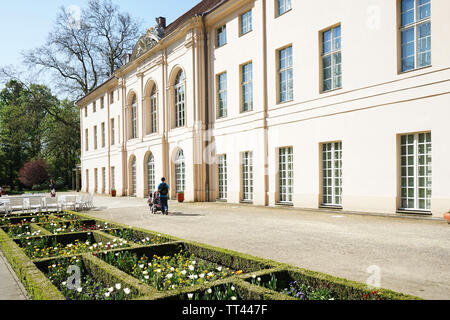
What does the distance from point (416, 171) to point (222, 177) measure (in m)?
10.9

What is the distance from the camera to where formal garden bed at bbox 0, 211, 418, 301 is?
3984 mm

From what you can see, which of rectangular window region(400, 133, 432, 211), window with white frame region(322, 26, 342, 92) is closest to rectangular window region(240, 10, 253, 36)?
window with white frame region(322, 26, 342, 92)

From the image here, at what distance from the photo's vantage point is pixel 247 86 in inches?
741

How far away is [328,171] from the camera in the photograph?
14.5 metres

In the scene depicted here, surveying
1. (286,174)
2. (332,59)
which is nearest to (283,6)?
(332,59)

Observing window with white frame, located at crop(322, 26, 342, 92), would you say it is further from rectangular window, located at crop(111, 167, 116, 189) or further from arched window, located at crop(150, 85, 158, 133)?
rectangular window, located at crop(111, 167, 116, 189)

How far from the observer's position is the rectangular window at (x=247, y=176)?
18.2 metres

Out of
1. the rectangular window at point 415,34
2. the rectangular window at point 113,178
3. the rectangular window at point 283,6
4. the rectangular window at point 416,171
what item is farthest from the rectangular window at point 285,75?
the rectangular window at point 113,178

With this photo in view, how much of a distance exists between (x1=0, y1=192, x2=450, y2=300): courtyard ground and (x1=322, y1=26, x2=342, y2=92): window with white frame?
528 cm

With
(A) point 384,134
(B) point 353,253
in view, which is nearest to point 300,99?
(A) point 384,134

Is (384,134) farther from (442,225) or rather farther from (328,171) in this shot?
(442,225)

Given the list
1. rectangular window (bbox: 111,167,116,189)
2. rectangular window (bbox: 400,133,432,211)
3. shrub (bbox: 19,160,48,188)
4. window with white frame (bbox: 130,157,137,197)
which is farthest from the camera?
shrub (bbox: 19,160,48,188)
